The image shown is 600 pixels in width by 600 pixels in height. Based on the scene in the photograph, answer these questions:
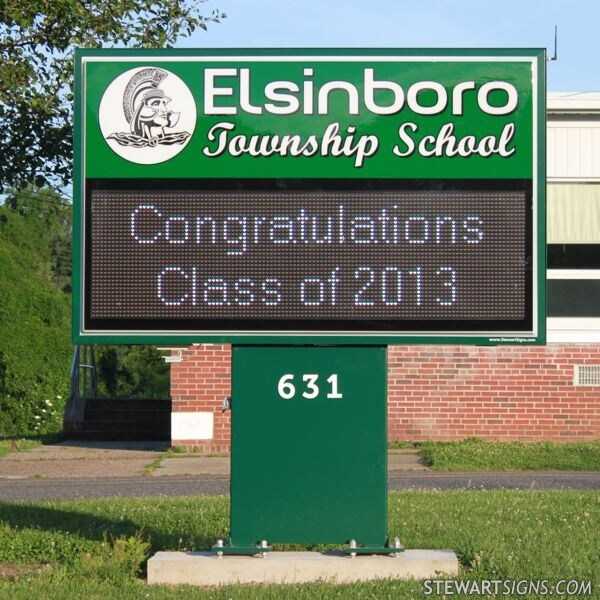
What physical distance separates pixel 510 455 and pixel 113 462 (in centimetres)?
594

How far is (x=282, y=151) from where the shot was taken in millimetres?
8836

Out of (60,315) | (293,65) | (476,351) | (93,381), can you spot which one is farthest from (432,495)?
(60,315)

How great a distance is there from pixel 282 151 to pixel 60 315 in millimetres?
20575

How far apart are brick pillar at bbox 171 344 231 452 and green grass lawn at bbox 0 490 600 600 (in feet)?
23.6

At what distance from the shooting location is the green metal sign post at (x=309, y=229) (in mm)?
8680

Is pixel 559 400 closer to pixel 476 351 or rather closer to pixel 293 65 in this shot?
pixel 476 351

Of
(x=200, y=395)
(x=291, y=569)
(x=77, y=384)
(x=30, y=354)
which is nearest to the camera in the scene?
(x=291, y=569)

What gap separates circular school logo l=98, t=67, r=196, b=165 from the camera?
891 cm

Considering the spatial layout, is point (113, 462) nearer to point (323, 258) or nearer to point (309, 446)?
point (309, 446)

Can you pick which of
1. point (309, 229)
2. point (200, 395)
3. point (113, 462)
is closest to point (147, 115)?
point (309, 229)

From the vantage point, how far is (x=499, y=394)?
2067 centimetres

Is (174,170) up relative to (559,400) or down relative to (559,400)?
up

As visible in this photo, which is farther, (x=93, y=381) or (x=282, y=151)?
(x=93, y=381)

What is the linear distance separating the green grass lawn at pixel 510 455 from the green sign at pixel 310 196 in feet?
31.6
